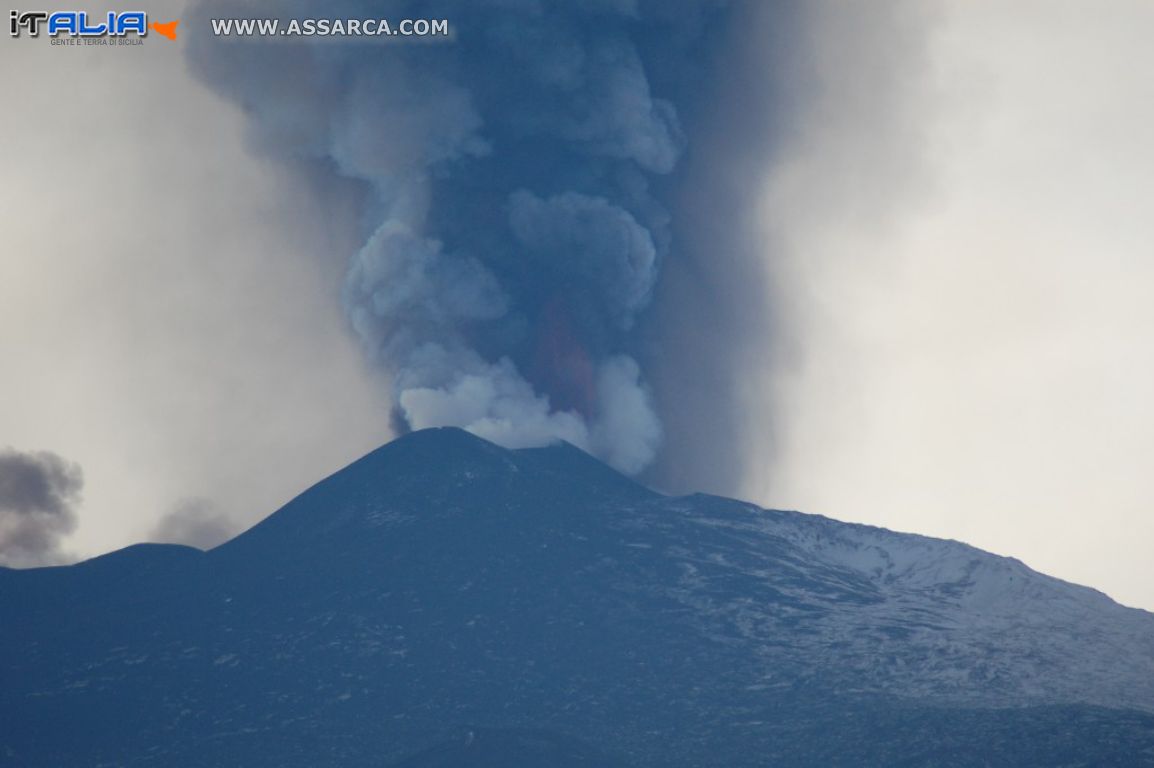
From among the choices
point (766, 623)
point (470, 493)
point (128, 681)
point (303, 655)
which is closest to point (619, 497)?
point (470, 493)

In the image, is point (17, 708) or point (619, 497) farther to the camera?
point (619, 497)

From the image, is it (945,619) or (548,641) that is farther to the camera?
(945,619)

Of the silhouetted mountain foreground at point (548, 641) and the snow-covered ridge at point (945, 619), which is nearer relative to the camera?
the silhouetted mountain foreground at point (548, 641)

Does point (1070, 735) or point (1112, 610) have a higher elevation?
point (1112, 610)

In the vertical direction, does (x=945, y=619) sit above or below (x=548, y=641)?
above

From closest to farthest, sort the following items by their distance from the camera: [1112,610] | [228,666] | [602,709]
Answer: [602,709], [228,666], [1112,610]

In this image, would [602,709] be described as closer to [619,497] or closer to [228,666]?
[228,666]

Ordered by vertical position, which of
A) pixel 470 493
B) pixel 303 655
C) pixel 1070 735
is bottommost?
pixel 1070 735

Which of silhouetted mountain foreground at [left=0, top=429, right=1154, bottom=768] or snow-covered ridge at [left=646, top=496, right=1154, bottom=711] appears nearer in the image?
silhouetted mountain foreground at [left=0, top=429, right=1154, bottom=768]
